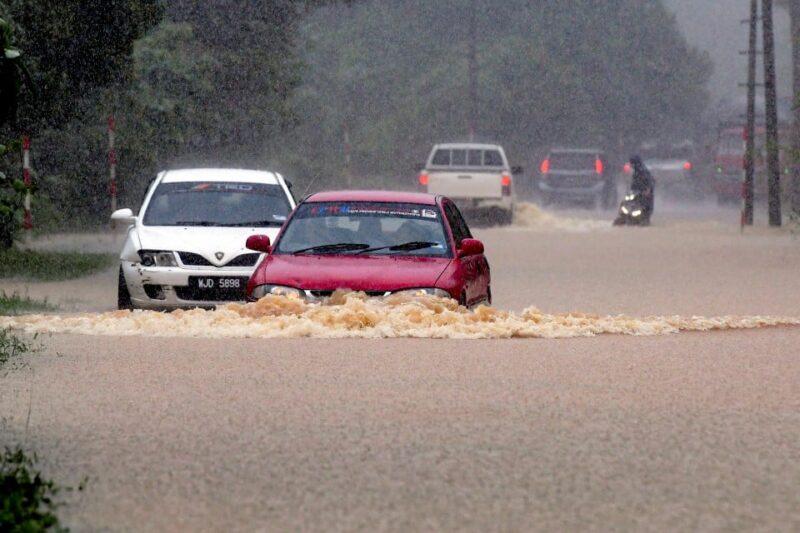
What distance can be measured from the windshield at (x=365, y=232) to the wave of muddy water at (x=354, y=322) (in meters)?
0.68

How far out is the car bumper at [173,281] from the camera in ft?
57.0

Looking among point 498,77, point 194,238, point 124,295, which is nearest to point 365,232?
point 194,238

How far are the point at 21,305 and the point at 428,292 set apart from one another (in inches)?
258

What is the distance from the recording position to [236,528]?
7297mm

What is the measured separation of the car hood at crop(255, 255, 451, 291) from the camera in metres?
14.4

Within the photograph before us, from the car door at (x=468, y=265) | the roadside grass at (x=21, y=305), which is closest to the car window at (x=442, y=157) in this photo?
the roadside grass at (x=21, y=305)

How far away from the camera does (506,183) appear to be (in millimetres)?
39688

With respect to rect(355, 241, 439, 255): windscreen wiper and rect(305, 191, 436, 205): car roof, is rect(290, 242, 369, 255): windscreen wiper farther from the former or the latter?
rect(305, 191, 436, 205): car roof

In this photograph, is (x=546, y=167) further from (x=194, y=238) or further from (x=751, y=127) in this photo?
(x=194, y=238)

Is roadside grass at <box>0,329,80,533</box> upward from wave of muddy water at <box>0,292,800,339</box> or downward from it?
upward

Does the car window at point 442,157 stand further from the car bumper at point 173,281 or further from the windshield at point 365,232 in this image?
the windshield at point 365,232

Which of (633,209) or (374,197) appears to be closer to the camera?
(374,197)

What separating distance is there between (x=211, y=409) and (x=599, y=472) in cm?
284

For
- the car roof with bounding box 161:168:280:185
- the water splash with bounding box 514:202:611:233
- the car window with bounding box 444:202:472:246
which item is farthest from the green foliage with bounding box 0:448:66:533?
the water splash with bounding box 514:202:611:233
